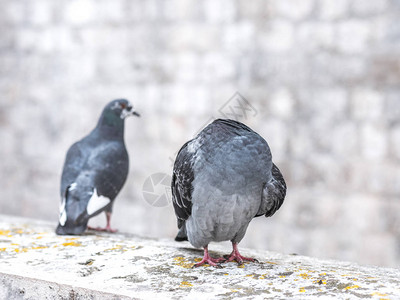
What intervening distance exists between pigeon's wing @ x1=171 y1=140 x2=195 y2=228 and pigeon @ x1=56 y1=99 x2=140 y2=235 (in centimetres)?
93

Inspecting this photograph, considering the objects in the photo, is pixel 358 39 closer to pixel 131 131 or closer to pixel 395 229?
pixel 395 229

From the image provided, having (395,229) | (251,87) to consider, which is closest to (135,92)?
(251,87)

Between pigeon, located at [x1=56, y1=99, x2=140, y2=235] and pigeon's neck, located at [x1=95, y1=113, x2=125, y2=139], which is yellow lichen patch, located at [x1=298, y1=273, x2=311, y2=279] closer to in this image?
pigeon, located at [x1=56, y1=99, x2=140, y2=235]

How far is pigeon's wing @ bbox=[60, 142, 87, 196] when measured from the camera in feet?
12.7

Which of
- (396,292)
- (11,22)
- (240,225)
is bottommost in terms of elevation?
(396,292)

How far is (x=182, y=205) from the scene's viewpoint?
2924mm

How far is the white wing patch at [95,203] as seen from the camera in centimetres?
375

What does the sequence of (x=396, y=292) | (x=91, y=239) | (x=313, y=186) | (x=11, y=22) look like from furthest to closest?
(x=11, y=22), (x=313, y=186), (x=91, y=239), (x=396, y=292)

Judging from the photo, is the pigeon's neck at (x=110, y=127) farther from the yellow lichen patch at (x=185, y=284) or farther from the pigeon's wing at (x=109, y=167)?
the yellow lichen patch at (x=185, y=284)

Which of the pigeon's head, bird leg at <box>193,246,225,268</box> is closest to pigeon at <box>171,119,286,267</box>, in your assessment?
bird leg at <box>193,246,225,268</box>

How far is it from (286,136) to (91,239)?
260 centimetres

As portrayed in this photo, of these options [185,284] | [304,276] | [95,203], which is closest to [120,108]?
[95,203]

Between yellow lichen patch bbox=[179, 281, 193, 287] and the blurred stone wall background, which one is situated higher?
the blurred stone wall background

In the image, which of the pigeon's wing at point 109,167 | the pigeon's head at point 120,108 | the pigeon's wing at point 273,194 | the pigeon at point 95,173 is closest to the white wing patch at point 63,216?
the pigeon at point 95,173
